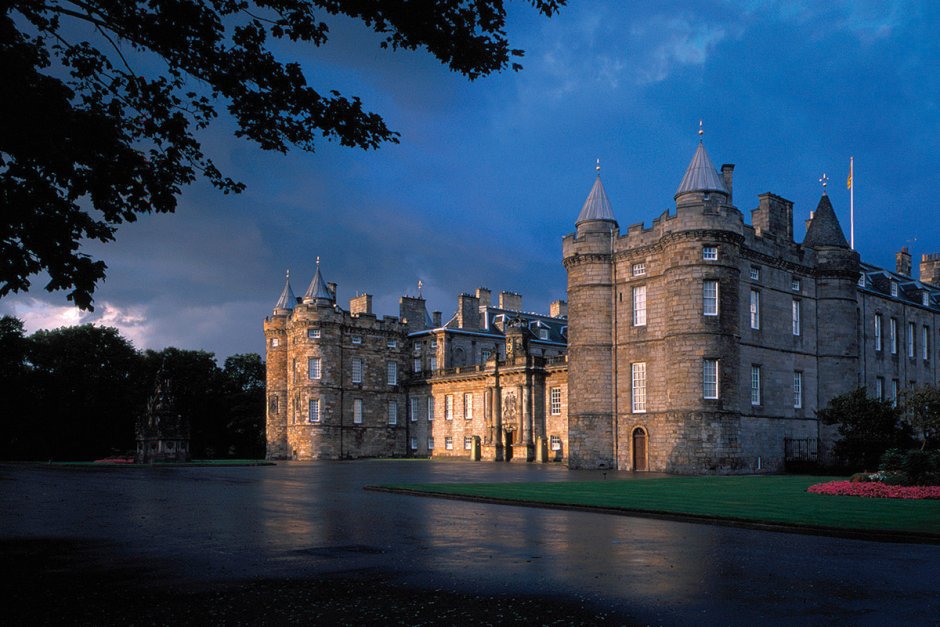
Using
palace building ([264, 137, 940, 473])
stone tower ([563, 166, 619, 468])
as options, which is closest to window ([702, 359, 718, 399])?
palace building ([264, 137, 940, 473])

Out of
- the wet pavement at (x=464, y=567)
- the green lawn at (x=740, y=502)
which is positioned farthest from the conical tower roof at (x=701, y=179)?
the wet pavement at (x=464, y=567)

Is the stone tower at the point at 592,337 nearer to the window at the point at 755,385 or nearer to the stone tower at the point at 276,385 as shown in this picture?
the window at the point at 755,385

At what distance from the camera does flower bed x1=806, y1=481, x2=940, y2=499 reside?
74.7 ft

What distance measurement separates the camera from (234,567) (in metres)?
11.0

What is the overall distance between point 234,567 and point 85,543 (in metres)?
3.85

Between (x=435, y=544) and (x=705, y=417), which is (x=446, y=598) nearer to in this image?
(x=435, y=544)

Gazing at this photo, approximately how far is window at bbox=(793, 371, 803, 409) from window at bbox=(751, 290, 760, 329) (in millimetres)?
4621

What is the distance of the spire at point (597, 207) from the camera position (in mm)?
47312

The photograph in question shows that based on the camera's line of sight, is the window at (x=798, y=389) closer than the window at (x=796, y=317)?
Yes

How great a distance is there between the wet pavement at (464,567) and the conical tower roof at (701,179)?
27.3 meters

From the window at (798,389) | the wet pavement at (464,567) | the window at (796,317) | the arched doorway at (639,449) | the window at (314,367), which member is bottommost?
the arched doorway at (639,449)

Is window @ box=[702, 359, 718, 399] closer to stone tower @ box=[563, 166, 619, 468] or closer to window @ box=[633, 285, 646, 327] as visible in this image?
window @ box=[633, 285, 646, 327]

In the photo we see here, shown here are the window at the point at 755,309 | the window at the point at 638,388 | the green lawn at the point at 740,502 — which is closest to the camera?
the green lawn at the point at 740,502

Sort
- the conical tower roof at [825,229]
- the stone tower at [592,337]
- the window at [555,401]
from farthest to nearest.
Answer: the window at [555,401], the conical tower roof at [825,229], the stone tower at [592,337]
